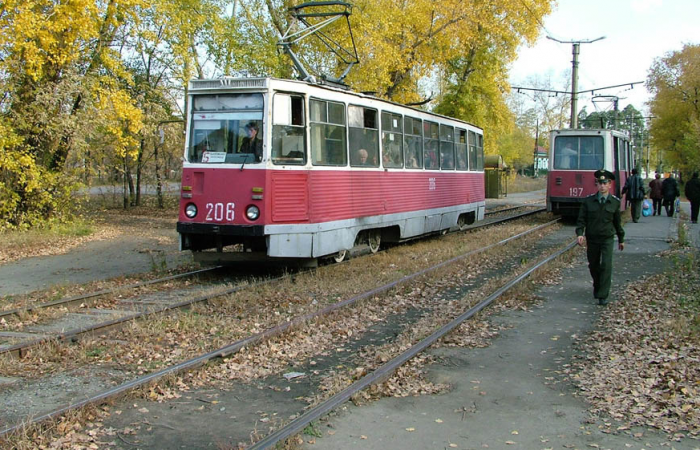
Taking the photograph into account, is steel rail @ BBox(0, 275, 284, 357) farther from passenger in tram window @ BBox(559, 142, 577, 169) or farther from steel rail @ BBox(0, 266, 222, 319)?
passenger in tram window @ BBox(559, 142, 577, 169)

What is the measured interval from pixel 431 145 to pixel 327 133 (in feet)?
17.5

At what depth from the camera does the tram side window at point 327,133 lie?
35.8 ft

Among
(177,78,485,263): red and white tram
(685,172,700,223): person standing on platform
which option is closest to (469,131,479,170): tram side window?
(177,78,485,263): red and white tram

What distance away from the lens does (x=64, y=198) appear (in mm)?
18469

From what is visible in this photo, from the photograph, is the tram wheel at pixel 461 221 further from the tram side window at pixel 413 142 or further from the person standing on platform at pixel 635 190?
the person standing on platform at pixel 635 190

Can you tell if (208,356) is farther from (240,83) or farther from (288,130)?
(240,83)

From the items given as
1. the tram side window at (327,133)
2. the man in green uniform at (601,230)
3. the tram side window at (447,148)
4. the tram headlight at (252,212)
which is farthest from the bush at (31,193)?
the man in green uniform at (601,230)

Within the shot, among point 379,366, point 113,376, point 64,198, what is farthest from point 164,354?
point 64,198

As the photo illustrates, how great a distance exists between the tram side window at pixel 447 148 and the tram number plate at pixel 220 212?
303 inches

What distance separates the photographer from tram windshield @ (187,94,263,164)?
1040 centimetres

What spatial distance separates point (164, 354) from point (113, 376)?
2.36 ft

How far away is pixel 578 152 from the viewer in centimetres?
2236

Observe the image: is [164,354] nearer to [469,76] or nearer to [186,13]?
[186,13]

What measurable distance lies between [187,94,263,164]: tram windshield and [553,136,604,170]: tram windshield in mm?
14784
